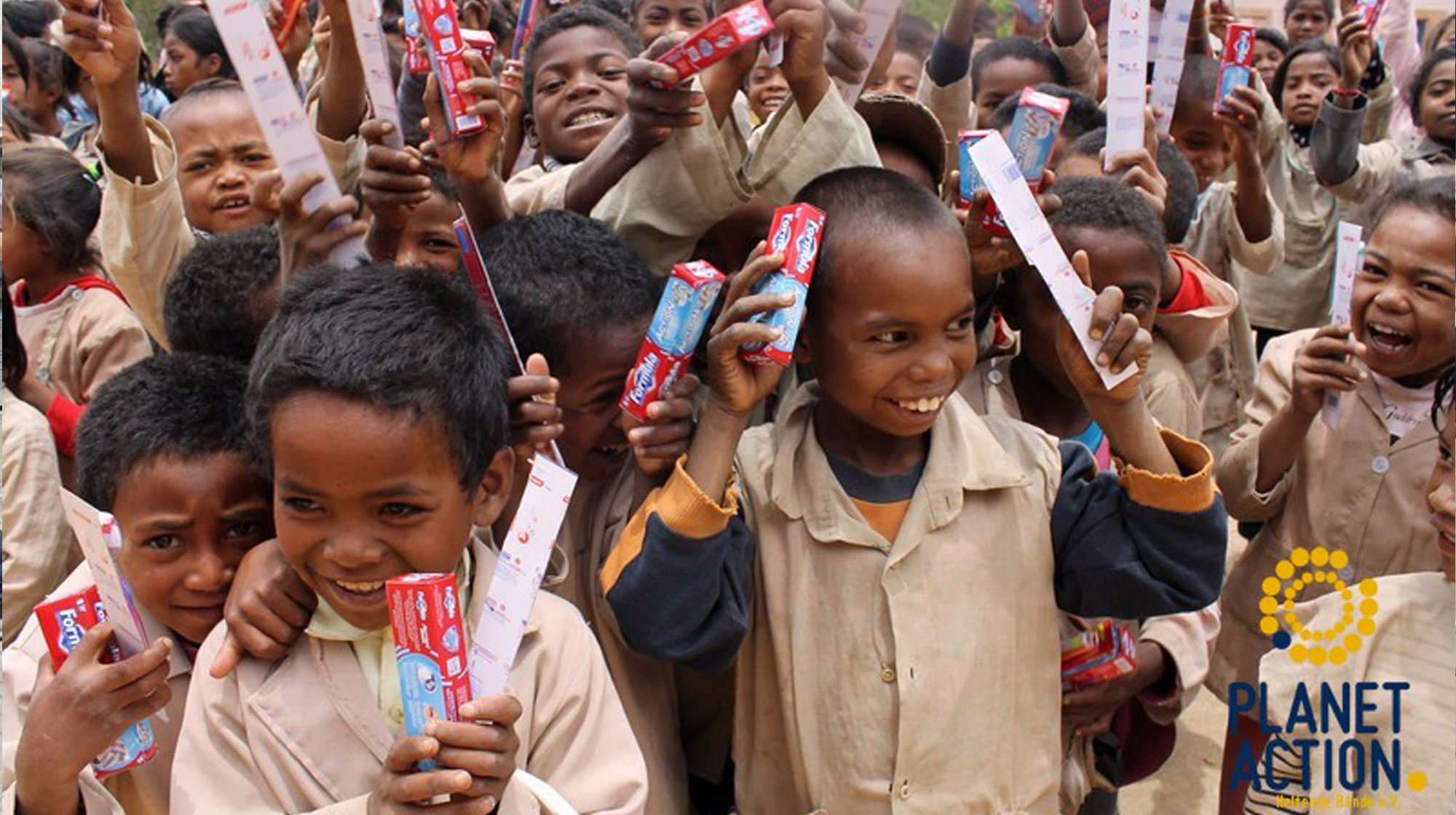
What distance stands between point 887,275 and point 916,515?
0.34 m

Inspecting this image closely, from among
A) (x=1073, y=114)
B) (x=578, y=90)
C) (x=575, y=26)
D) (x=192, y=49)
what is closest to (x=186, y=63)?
(x=192, y=49)

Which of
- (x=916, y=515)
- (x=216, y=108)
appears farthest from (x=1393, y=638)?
(x=216, y=108)

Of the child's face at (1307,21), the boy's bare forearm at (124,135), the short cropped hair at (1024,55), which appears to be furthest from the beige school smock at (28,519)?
the child's face at (1307,21)

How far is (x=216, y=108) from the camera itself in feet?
9.28

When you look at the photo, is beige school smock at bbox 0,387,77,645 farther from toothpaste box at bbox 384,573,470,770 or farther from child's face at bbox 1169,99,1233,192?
child's face at bbox 1169,99,1233,192

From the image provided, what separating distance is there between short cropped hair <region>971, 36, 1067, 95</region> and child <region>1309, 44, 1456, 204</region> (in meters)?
0.95

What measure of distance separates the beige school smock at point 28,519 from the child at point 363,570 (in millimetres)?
903

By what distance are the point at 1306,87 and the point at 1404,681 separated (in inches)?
172

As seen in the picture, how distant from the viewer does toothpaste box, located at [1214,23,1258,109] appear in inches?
125

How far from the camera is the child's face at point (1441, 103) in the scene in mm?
4723

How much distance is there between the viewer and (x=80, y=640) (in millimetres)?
1396

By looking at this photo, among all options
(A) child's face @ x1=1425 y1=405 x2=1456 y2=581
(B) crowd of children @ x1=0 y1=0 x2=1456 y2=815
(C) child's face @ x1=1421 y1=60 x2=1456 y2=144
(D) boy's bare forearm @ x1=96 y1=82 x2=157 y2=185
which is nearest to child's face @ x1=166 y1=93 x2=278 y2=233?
(B) crowd of children @ x1=0 y1=0 x2=1456 y2=815

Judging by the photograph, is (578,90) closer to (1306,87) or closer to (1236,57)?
(1236,57)

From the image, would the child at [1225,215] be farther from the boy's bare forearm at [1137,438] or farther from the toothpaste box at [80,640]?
the toothpaste box at [80,640]
